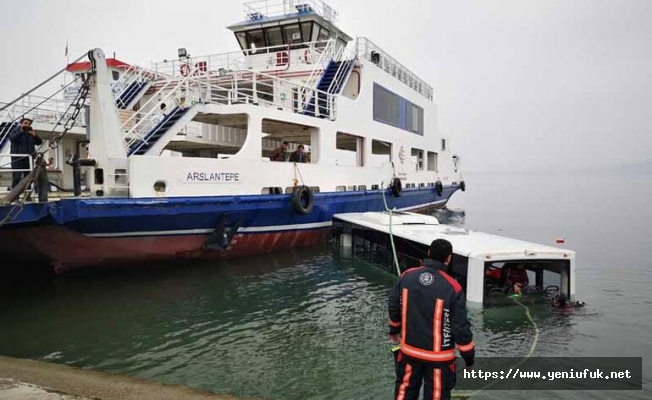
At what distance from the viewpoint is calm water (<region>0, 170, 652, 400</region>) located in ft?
17.2

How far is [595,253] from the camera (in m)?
14.9

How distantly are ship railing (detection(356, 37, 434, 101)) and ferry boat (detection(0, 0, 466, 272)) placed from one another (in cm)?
10

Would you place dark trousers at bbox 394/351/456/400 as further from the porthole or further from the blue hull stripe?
the porthole

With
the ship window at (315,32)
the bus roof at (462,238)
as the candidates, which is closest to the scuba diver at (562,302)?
the bus roof at (462,238)

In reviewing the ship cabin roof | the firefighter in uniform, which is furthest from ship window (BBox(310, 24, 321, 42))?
the firefighter in uniform

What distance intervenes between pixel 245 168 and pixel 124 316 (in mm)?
4349

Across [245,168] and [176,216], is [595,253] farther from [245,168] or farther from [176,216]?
[176,216]

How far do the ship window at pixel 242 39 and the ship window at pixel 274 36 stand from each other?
866 mm

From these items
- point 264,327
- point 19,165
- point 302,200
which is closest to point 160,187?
point 19,165

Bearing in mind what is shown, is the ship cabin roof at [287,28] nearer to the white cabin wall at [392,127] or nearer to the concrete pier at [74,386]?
the white cabin wall at [392,127]

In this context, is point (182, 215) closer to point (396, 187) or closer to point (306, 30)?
point (396, 187)

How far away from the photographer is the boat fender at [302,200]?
1144 centimetres

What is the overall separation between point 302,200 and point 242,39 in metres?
8.52

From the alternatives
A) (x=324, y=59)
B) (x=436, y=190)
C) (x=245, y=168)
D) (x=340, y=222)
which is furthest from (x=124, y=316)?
(x=436, y=190)
